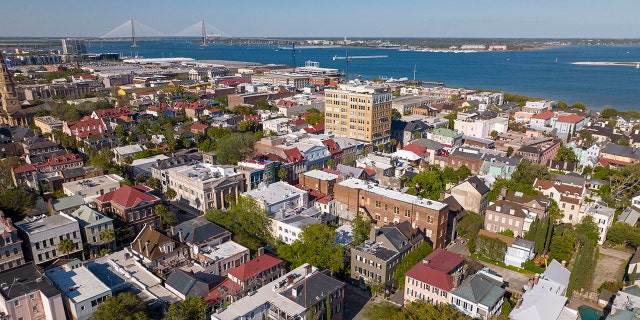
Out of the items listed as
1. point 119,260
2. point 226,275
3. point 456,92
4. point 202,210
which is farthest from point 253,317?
point 456,92

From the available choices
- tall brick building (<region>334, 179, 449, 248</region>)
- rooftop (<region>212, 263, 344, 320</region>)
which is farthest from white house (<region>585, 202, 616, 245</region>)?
rooftop (<region>212, 263, 344, 320</region>)

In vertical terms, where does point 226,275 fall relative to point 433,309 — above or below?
below

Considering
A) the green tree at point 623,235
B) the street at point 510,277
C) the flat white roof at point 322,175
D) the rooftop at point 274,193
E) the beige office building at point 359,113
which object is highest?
the beige office building at point 359,113

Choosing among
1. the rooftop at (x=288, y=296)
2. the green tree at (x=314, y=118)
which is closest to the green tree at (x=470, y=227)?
the rooftop at (x=288, y=296)

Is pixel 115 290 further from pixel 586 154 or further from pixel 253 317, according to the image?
pixel 586 154

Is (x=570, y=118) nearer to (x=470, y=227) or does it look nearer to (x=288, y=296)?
(x=470, y=227)

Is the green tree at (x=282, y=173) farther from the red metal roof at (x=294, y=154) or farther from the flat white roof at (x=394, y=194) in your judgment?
the flat white roof at (x=394, y=194)

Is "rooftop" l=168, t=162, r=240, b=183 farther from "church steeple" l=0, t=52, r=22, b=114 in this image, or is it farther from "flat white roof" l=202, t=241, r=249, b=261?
"church steeple" l=0, t=52, r=22, b=114
